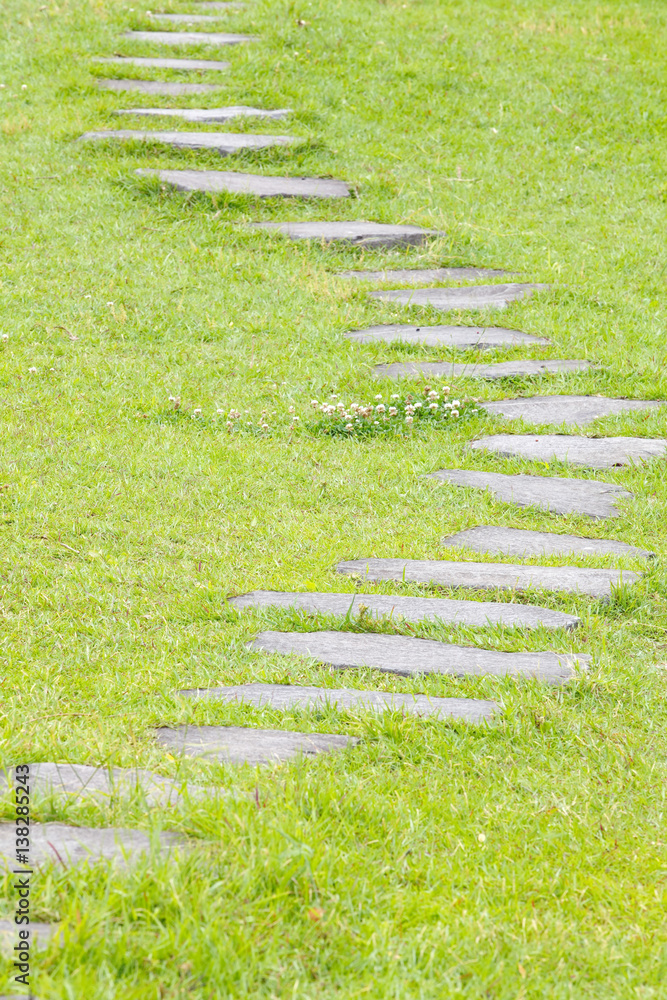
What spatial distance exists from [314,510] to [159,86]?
6.81m

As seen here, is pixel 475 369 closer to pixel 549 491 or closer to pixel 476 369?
pixel 476 369

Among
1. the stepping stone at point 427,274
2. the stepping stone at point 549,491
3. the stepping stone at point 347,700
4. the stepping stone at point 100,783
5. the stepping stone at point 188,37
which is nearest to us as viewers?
the stepping stone at point 100,783

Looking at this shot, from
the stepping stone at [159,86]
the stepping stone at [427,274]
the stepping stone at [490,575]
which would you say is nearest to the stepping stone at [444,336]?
the stepping stone at [427,274]

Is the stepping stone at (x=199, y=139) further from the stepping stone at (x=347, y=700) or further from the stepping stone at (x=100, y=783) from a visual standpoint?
the stepping stone at (x=100, y=783)

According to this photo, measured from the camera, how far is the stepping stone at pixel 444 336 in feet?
20.8

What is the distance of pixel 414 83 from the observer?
10141 mm

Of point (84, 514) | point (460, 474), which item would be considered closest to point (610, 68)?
point (460, 474)

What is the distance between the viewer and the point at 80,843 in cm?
236

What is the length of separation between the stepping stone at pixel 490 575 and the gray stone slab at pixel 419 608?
160mm

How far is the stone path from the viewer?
3324 millimetres

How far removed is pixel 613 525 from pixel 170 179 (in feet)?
17.1

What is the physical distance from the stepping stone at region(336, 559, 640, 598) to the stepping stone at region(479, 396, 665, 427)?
1.62 meters

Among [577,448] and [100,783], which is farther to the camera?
[577,448]

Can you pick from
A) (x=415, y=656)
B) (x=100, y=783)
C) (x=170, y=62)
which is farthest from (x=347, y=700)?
(x=170, y=62)
